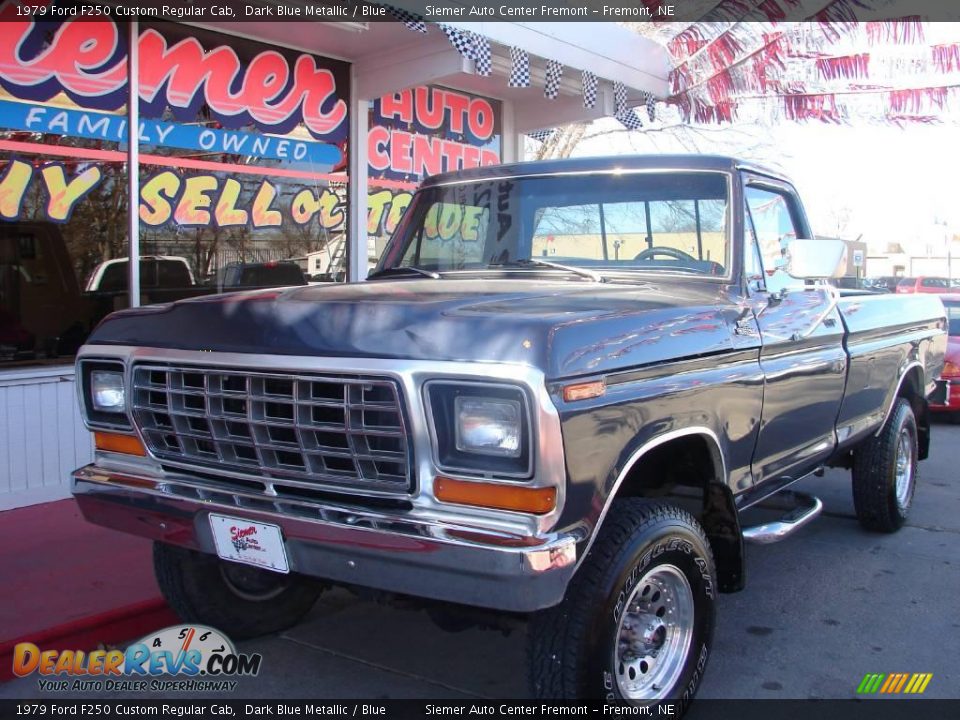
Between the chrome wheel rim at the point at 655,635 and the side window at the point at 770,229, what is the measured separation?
1600 mm

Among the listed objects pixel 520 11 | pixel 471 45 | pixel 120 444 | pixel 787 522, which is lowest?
pixel 787 522

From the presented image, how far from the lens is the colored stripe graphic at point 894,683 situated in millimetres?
3607

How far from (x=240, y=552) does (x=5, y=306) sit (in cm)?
382

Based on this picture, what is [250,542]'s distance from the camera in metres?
2.95

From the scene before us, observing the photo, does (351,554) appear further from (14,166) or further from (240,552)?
(14,166)

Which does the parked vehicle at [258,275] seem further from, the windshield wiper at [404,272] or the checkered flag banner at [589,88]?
the checkered flag banner at [589,88]

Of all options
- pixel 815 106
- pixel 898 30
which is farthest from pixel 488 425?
pixel 815 106

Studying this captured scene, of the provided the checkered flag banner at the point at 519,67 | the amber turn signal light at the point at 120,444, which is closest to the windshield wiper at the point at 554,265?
the amber turn signal light at the point at 120,444

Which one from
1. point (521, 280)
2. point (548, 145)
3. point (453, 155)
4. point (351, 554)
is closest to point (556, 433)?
point (351, 554)

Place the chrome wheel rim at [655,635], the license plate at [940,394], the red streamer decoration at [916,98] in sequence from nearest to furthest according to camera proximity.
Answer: the chrome wheel rim at [655,635]
the license plate at [940,394]
the red streamer decoration at [916,98]

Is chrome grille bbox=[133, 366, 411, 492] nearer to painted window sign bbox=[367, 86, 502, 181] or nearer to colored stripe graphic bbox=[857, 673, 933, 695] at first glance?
colored stripe graphic bbox=[857, 673, 933, 695]

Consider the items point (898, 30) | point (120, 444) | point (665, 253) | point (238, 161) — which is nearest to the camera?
point (120, 444)

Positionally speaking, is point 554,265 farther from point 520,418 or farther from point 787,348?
point 520,418

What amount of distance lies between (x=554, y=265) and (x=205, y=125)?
4.14 metres
